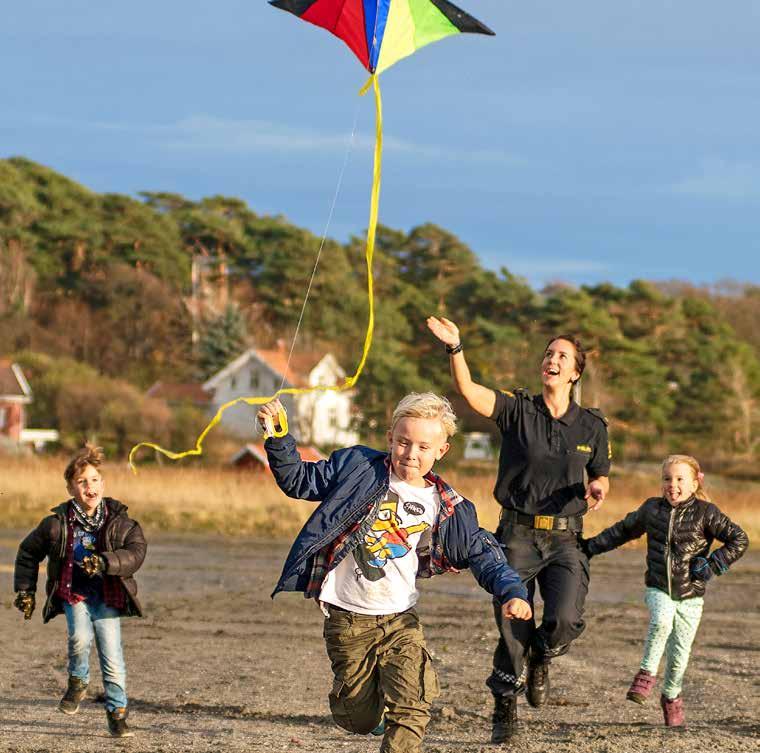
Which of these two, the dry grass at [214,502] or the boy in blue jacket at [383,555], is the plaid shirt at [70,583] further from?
the dry grass at [214,502]

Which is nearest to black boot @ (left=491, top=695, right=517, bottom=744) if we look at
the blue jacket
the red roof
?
the blue jacket

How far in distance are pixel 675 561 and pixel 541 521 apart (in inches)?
40.1

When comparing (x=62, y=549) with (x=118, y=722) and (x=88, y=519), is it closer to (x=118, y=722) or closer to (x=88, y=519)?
(x=88, y=519)

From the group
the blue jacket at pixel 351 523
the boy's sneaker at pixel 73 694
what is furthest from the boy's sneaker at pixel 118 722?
the blue jacket at pixel 351 523

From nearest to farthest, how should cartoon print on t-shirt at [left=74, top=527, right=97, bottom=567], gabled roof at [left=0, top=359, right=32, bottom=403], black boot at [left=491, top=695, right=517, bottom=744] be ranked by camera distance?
black boot at [left=491, top=695, right=517, bottom=744]
cartoon print on t-shirt at [left=74, top=527, right=97, bottom=567]
gabled roof at [left=0, top=359, right=32, bottom=403]

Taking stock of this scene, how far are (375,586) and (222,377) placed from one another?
75.3 meters

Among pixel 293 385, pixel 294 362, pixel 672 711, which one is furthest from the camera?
pixel 294 362

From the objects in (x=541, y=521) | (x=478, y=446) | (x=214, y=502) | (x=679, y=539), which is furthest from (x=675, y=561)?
(x=478, y=446)

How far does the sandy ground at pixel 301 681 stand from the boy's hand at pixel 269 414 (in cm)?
232

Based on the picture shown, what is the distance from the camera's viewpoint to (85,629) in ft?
25.1

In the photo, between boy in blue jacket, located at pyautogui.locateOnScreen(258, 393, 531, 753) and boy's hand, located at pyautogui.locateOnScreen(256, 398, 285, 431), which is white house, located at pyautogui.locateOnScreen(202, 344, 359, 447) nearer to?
boy in blue jacket, located at pyautogui.locateOnScreen(258, 393, 531, 753)

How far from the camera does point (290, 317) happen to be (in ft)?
297

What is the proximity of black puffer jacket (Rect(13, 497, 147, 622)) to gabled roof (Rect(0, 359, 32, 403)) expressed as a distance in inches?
2546

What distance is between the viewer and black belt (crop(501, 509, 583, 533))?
7516 mm
